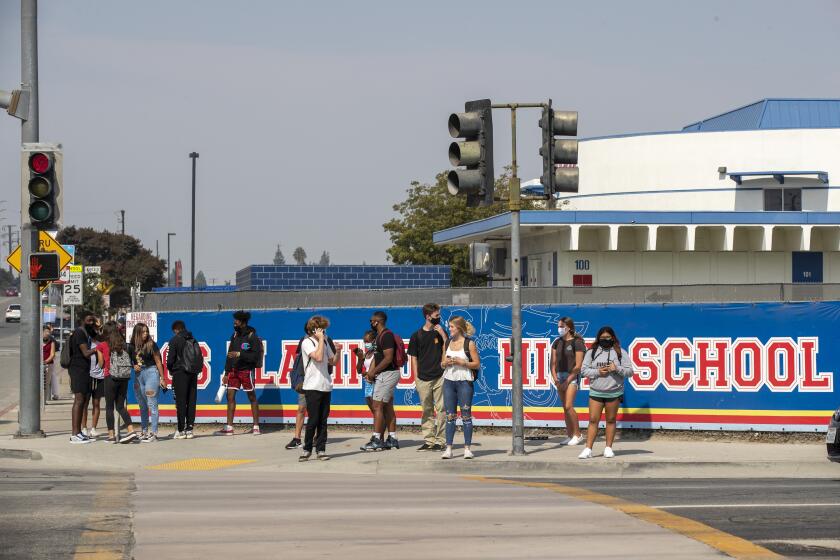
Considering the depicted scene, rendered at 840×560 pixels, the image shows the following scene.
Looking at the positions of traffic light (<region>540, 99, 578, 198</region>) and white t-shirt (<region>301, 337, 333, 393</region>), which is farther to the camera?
white t-shirt (<region>301, 337, 333, 393</region>)

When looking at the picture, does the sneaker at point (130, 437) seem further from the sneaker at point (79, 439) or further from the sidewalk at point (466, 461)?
the sneaker at point (79, 439)

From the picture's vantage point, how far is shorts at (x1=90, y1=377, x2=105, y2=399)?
1838cm

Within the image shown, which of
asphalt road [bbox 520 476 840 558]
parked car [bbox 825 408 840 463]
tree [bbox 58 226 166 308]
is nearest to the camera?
asphalt road [bbox 520 476 840 558]

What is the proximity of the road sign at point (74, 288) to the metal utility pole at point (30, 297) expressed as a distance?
11149 mm

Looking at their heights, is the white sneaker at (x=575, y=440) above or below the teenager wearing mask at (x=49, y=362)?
below

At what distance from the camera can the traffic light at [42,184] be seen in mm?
17641

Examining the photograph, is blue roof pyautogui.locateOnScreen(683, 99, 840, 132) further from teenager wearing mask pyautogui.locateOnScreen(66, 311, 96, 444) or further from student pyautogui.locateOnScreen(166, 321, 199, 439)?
teenager wearing mask pyautogui.locateOnScreen(66, 311, 96, 444)

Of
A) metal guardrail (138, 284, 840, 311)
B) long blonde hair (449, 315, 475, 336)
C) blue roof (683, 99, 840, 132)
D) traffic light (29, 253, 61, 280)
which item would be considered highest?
blue roof (683, 99, 840, 132)

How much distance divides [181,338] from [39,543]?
9.33 m

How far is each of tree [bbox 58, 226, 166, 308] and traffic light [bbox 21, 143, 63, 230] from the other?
Answer: 82.3 meters

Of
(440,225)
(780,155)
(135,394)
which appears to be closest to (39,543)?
(135,394)

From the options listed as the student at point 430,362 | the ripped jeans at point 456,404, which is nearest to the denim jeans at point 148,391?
the student at point 430,362

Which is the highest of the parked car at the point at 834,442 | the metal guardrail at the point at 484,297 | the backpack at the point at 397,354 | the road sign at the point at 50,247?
the road sign at the point at 50,247

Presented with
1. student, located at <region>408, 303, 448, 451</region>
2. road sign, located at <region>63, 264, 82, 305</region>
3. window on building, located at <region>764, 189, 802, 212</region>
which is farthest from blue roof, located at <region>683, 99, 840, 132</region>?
student, located at <region>408, 303, 448, 451</region>
